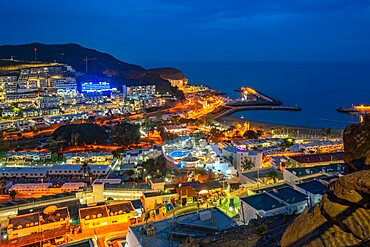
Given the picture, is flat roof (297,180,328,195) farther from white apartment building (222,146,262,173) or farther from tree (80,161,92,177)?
tree (80,161,92,177)

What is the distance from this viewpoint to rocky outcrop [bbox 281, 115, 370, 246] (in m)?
1.85

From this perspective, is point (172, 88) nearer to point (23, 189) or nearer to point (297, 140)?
point (297, 140)

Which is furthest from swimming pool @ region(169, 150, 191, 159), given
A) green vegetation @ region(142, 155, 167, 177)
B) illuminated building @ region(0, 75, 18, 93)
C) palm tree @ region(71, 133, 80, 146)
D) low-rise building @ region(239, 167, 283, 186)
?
illuminated building @ region(0, 75, 18, 93)

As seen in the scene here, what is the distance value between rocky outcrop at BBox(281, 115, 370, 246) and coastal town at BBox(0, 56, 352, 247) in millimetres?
1346

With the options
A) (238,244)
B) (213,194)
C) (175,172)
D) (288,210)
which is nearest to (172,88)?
(175,172)

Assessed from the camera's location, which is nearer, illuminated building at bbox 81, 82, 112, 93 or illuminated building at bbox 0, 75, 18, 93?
illuminated building at bbox 0, 75, 18, 93

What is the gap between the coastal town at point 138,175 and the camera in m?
6.19

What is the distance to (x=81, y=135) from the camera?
15.5 meters

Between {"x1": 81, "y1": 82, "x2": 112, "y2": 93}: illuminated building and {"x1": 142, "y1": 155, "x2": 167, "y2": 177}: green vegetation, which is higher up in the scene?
{"x1": 81, "y1": 82, "x2": 112, "y2": 93}: illuminated building

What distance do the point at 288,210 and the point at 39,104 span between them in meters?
21.2

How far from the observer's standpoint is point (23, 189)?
954 cm

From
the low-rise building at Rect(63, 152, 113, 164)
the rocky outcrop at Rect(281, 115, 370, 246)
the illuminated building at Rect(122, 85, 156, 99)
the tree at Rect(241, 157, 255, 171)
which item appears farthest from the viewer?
the illuminated building at Rect(122, 85, 156, 99)

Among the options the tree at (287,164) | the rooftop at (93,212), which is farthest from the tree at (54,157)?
the tree at (287,164)

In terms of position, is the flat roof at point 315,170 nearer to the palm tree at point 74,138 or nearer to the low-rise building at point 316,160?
→ the low-rise building at point 316,160
